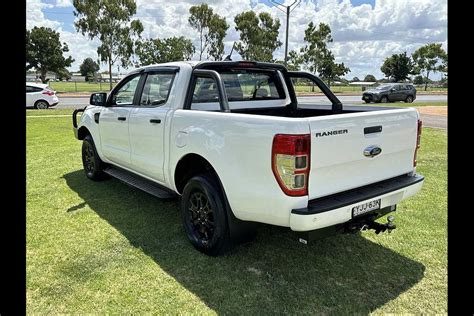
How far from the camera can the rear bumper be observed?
292 cm

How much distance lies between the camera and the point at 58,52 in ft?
188

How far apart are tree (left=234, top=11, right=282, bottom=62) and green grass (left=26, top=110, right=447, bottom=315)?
4149 cm

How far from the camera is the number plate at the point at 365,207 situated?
10.5 feet

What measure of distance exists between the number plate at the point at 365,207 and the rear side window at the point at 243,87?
199 cm

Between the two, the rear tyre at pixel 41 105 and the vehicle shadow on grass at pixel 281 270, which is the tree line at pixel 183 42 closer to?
the rear tyre at pixel 41 105

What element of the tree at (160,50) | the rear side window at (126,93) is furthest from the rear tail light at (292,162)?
the tree at (160,50)

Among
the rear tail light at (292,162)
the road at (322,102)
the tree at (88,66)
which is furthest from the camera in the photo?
the tree at (88,66)

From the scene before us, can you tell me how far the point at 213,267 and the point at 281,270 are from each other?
0.63m

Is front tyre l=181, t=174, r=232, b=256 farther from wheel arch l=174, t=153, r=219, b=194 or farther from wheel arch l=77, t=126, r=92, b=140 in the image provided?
wheel arch l=77, t=126, r=92, b=140

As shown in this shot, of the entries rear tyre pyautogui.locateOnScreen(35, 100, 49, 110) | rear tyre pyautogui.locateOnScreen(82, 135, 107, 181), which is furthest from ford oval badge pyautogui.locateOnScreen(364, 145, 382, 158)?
rear tyre pyautogui.locateOnScreen(35, 100, 49, 110)

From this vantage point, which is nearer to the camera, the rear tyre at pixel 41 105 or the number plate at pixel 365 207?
the number plate at pixel 365 207
